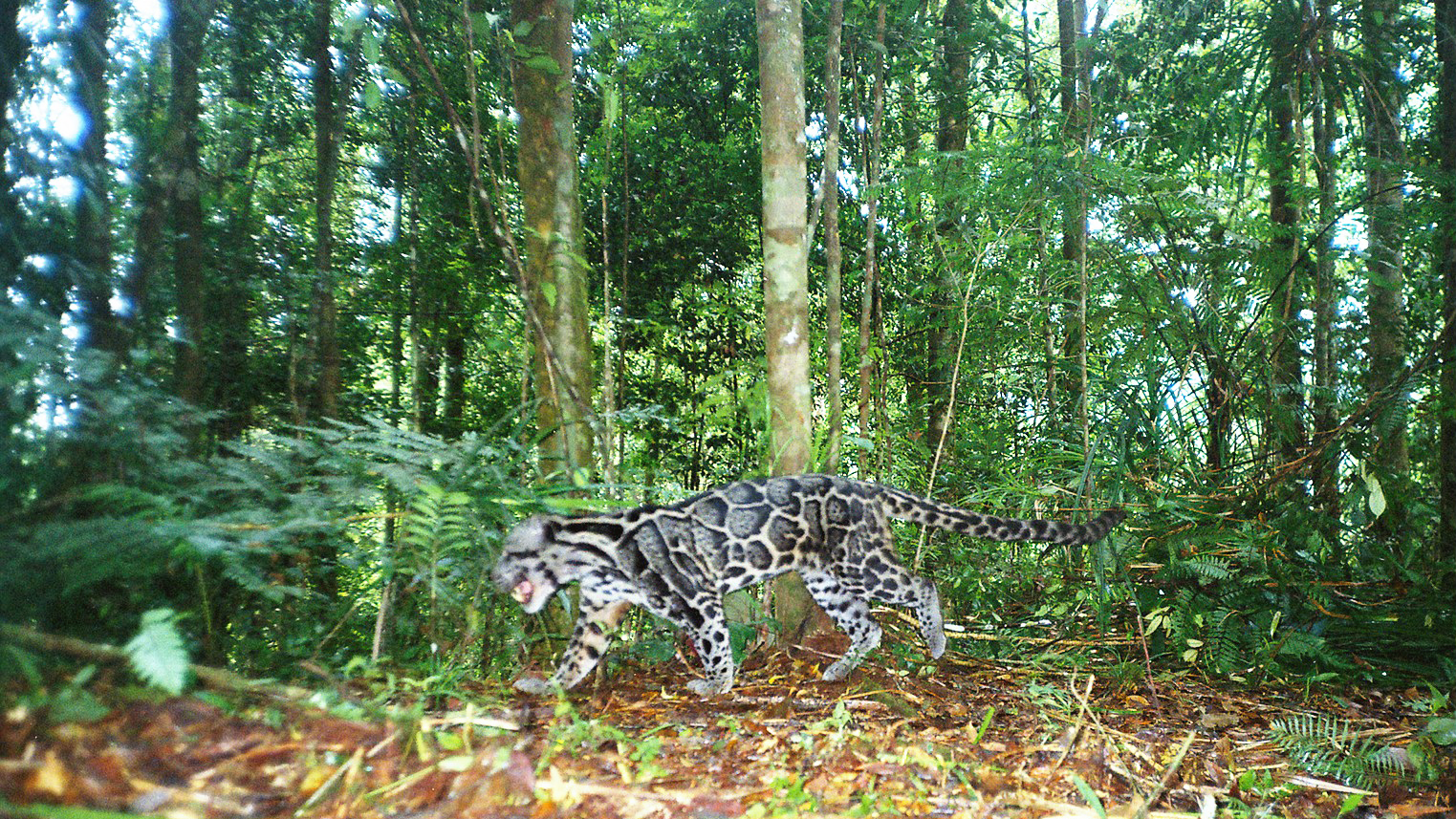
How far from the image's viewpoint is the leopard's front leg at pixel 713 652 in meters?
4.51

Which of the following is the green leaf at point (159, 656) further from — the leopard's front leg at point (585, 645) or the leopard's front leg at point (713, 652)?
the leopard's front leg at point (713, 652)

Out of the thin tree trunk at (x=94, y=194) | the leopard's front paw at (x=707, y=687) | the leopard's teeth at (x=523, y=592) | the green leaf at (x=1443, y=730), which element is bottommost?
the green leaf at (x=1443, y=730)

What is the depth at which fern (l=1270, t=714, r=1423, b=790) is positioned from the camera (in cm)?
371

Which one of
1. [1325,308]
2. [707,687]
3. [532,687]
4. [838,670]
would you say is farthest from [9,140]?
[1325,308]

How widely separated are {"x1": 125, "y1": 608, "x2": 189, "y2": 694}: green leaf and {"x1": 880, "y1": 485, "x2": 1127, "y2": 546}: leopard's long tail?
388 cm

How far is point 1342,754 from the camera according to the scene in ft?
13.1

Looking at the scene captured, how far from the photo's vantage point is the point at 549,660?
508 centimetres

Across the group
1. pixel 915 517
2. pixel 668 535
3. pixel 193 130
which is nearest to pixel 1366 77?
pixel 915 517

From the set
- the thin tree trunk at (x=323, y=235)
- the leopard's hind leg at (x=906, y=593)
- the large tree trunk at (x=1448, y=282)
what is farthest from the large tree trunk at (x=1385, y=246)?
the thin tree trunk at (x=323, y=235)

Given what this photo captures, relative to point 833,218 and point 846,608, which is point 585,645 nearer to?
point 846,608

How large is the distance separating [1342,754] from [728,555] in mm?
3186

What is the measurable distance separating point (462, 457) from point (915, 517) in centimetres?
273

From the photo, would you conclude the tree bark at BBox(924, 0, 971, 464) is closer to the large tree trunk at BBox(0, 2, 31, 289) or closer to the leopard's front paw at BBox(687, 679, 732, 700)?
the leopard's front paw at BBox(687, 679, 732, 700)

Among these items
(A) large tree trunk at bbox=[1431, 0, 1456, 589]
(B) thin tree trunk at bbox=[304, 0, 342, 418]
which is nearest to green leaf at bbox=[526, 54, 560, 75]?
(B) thin tree trunk at bbox=[304, 0, 342, 418]
